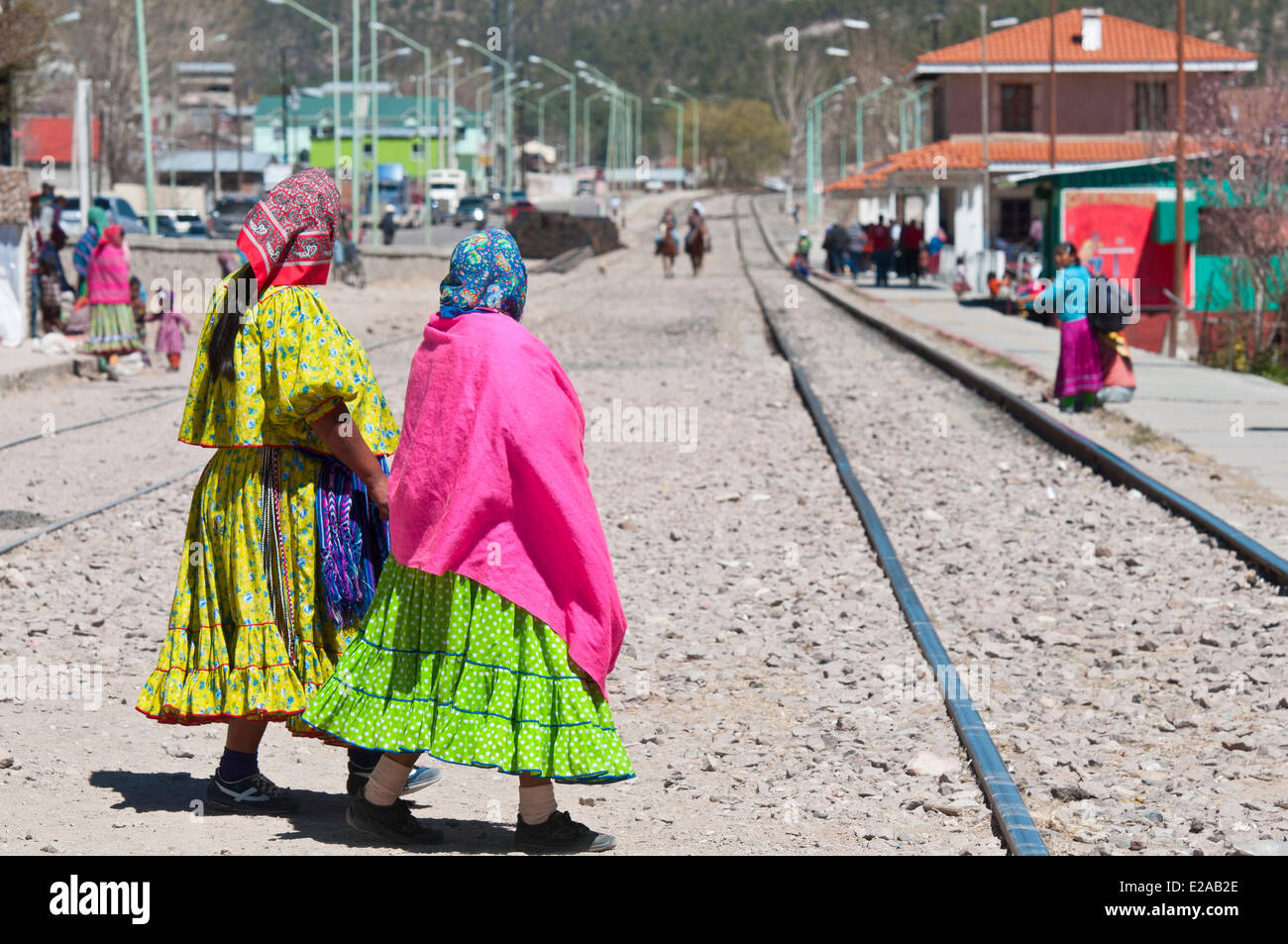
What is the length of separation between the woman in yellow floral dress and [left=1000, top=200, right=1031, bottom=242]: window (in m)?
53.8

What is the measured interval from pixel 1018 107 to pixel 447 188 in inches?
1886

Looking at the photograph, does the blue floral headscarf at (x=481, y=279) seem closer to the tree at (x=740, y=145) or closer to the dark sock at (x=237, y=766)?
the dark sock at (x=237, y=766)

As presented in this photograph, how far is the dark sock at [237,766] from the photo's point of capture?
5555 mm

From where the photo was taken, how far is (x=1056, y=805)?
5863mm

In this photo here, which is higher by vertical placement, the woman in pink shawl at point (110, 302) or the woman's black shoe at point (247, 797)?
the woman in pink shawl at point (110, 302)

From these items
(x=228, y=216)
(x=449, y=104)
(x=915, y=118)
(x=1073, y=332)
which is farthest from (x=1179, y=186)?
(x=449, y=104)

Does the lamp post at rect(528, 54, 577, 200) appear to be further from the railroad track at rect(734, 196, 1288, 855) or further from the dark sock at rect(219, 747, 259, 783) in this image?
the dark sock at rect(219, 747, 259, 783)

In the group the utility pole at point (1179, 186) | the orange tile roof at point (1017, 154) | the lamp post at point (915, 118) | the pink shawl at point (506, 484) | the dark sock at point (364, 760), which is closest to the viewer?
the pink shawl at point (506, 484)

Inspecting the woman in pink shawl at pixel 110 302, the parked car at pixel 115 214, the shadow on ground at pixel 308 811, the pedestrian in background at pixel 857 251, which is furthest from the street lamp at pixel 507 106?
the shadow on ground at pixel 308 811

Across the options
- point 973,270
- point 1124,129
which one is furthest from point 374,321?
point 1124,129

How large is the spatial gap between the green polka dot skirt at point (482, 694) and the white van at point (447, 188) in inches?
3629

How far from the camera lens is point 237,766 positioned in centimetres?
555

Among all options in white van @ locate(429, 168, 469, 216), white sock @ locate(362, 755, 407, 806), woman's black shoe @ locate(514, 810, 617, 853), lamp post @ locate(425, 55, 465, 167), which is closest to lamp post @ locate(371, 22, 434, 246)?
lamp post @ locate(425, 55, 465, 167)

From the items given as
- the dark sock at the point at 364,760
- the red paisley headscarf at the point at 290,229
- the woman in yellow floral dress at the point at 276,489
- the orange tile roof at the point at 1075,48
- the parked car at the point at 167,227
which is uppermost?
the orange tile roof at the point at 1075,48
